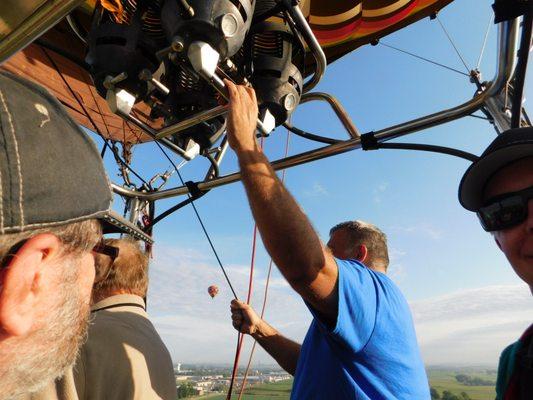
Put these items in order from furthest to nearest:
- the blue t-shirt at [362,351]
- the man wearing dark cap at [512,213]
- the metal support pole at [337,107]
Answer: the metal support pole at [337,107], the blue t-shirt at [362,351], the man wearing dark cap at [512,213]

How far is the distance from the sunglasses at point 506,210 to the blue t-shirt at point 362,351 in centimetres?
41

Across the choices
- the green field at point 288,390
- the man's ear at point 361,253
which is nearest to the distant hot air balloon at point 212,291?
the green field at point 288,390

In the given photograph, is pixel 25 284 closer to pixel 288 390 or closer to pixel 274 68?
pixel 274 68

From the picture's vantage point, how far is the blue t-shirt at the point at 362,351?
1.12 metres

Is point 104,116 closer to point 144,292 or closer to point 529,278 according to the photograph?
point 144,292

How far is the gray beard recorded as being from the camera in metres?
0.51

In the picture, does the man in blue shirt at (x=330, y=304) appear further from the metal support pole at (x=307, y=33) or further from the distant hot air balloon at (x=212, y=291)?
the distant hot air balloon at (x=212, y=291)

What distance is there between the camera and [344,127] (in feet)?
4.82

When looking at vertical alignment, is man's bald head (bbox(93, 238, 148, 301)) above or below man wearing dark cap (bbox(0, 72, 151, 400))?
above

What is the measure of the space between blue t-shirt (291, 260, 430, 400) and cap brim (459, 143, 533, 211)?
402mm

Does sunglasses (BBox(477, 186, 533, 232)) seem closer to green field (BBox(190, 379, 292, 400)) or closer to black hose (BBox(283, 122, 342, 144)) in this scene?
black hose (BBox(283, 122, 342, 144))

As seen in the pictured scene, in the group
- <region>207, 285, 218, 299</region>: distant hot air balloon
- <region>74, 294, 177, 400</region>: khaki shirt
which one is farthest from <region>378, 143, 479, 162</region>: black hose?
<region>207, 285, 218, 299</region>: distant hot air balloon

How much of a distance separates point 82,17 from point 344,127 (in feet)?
3.60

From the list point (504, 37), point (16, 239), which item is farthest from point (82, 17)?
point (504, 37)
